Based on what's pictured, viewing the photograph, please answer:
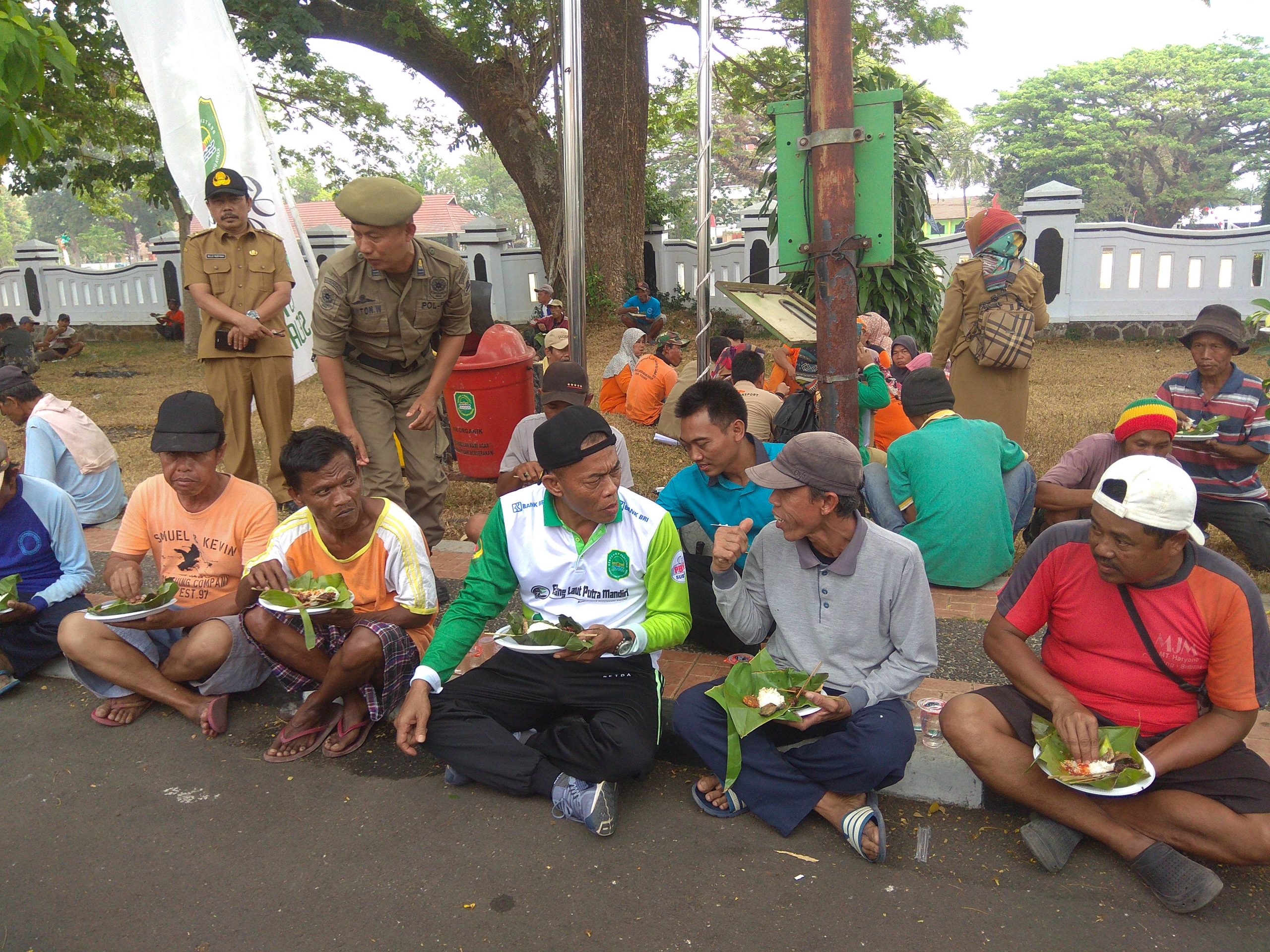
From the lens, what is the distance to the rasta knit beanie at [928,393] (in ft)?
16.0

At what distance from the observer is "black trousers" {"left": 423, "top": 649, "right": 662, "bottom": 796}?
10.8 ft

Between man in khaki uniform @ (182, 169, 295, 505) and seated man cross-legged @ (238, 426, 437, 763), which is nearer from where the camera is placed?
seated man cross-legged @ (238, 426, 437, 763)

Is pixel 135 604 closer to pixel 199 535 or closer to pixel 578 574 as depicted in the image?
pixel 199 535

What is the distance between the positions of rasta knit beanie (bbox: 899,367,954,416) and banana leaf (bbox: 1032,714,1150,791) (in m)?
2.28

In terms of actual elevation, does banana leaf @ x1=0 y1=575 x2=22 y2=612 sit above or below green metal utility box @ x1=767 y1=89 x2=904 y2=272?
below

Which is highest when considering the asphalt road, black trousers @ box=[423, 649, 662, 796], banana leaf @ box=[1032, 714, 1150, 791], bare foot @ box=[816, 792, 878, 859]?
banana leaf @ box=[1032, 714, 1150, 791]

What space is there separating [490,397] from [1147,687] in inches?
212

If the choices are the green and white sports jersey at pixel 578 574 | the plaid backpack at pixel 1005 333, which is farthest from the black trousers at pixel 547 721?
the plaid backpack at pixel 1005 333

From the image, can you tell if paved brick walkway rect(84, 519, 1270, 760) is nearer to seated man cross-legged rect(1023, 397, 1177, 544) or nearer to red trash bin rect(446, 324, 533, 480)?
seated man cross-legged rect(1023, 397, 1177, 544)

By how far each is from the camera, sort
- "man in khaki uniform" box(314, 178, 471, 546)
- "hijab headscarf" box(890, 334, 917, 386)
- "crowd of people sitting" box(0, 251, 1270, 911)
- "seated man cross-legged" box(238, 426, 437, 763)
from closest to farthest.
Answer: "crowd of people sitting" box(0, 251, 1270, 911) < "seated man cross-legged" box(238, 426, 437, 763) < "man in khaki uniform" box(314, 178, 471, 546) < "hijab headscarf" box(890, 334, 917, 386)

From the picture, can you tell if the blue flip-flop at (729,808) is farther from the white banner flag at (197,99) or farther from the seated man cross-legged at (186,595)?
the white banner flag at (197,99)

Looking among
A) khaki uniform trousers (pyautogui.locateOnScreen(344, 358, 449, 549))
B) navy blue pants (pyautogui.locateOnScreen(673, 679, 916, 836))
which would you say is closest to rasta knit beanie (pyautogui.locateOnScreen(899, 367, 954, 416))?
navy blue pants (pyautogui.locateOnScreen(673, 679, 916, 836))

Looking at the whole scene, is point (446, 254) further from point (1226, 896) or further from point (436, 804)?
point (1226, 896)

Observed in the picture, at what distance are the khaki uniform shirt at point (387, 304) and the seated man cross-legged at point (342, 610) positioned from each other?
4.11 feet
